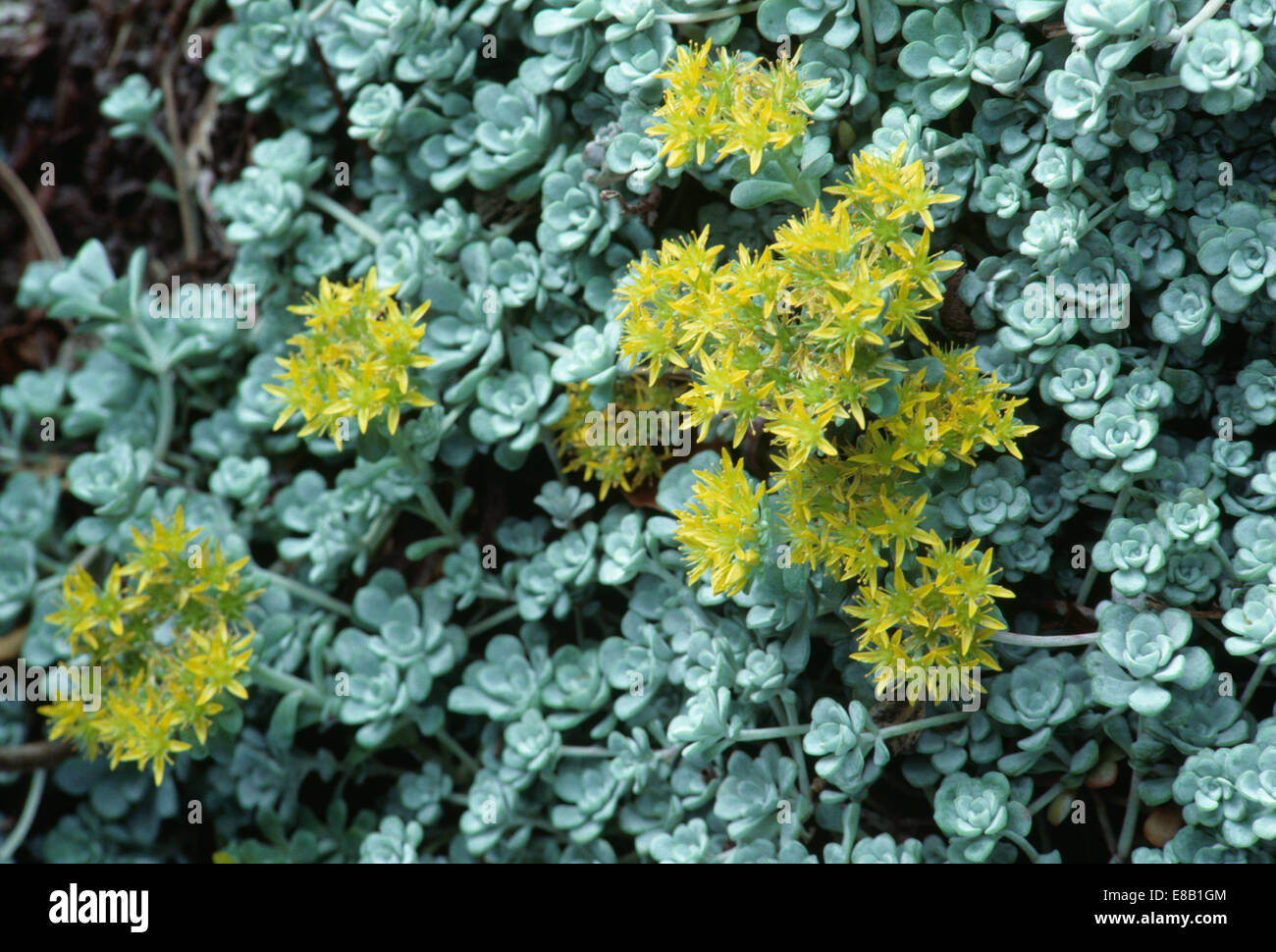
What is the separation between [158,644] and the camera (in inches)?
69.4

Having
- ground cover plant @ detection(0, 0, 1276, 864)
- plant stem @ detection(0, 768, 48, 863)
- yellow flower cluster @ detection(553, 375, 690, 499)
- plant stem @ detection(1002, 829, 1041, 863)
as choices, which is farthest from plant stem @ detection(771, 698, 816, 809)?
plant stem @ detection(0, 768, 48, 863)

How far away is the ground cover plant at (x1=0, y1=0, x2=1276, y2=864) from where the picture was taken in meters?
1.44

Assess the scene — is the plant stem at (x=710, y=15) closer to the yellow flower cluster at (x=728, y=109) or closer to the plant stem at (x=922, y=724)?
the yellow flower cluster at (x=728, y=109)

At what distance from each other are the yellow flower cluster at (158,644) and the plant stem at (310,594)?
104mm

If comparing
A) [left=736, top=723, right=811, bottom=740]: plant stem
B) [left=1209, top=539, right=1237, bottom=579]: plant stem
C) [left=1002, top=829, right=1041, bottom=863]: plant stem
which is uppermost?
[left=1209, top=539, right=1237, bottom=579]: plant stem

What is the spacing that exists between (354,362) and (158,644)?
59cm

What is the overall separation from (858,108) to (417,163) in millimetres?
763

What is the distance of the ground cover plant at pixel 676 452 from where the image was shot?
1.44 metres

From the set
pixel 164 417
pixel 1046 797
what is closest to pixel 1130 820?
pixel 1046 797

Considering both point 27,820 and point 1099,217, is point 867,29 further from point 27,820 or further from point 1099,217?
point 27,820

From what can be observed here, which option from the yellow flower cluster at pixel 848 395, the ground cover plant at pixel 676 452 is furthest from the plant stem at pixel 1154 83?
the yellow flower cluster at pixel 848 395

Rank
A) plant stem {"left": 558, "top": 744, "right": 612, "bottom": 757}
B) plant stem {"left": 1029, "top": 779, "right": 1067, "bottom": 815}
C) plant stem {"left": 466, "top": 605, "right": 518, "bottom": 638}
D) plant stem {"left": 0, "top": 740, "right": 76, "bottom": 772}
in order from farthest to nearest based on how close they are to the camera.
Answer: plant stem {"left": 0, "top": 740, "right": 76, "bottom": 772}
plant stem {"left": 466, "top": 605, "right": 518, "bottom": 638}
plant stem {"left": 558, "top": 744, "right": 612, "bottom": 757}
plant stem {"left": 1029, "top": 779, "right": 1067, "bottom": 815}

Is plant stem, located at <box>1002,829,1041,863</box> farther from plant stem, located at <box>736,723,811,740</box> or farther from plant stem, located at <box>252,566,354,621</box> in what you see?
plant stem, located at <box>252,566,354,621</box>

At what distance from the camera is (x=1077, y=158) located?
1481 mm
